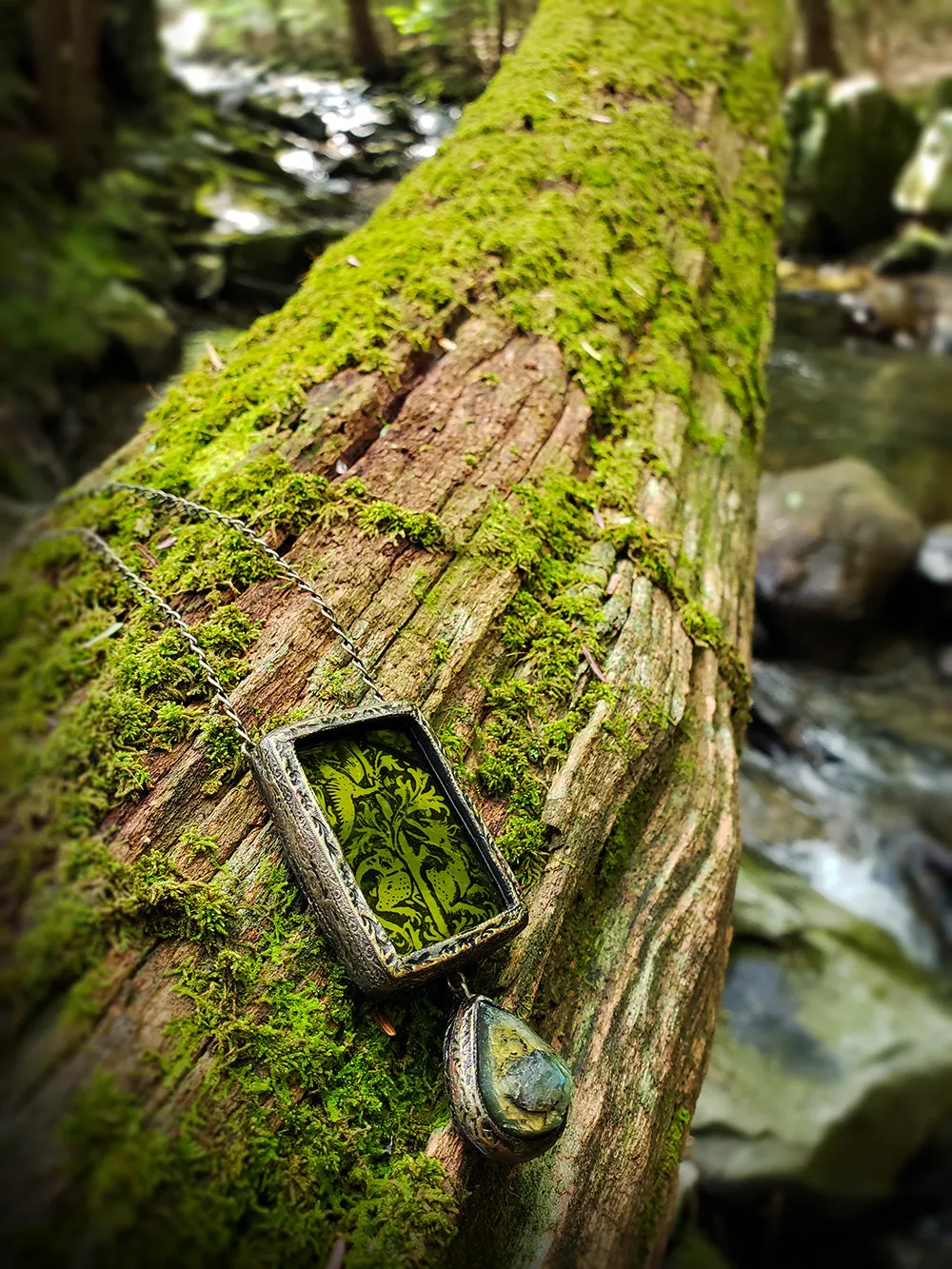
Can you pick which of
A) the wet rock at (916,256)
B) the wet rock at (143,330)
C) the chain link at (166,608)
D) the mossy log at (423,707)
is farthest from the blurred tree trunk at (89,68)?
the wet rock at (916,256)

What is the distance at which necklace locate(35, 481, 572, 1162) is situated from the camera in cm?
124

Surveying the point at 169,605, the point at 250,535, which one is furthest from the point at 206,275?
the point at 169,605

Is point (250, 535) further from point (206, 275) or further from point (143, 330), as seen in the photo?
point (206, 275)

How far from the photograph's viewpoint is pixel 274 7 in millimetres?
6324

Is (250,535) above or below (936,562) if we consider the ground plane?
above

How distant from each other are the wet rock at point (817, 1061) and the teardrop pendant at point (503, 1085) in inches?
112

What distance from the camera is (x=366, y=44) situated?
5379 millimetres

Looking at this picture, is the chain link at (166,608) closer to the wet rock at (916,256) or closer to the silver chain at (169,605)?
the silver chain at (169,605)

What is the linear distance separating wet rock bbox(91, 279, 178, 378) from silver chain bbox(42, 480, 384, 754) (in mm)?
4322

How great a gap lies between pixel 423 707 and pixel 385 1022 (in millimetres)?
629

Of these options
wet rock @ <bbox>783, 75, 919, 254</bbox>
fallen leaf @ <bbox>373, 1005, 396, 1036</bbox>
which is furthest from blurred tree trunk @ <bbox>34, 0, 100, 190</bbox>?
wet rock @ <bbox>783, 75, 919, 254</bbox>

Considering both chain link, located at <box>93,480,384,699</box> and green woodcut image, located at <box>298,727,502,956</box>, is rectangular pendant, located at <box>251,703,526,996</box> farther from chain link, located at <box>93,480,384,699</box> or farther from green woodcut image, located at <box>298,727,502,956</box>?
chain link, located at <box>93,480,384,699</box>

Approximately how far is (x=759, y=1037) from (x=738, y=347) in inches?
132

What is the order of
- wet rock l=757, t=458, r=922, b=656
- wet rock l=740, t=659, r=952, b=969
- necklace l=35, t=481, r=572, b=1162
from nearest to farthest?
necklace l=35, t=481, r=572, b=1162 → wet rock l=740, t=659, r=952, b=969 → wet rock l=757, t=458, r=922, b=656
